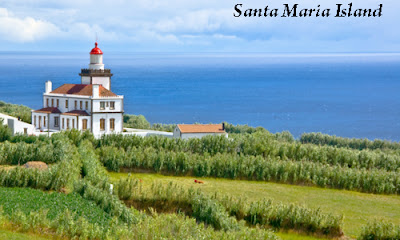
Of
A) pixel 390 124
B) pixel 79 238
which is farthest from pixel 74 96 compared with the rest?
pixel 390 124

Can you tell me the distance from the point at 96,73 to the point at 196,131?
10.8 m

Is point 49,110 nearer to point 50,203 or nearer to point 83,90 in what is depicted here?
point 83,90

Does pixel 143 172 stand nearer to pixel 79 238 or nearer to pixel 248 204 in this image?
pixel 248 204

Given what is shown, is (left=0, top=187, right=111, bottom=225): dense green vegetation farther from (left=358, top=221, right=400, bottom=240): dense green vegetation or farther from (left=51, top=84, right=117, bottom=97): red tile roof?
(left=51, top=84, right=117, bottom=97): red tile roof

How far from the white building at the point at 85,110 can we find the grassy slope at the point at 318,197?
12.9 meters

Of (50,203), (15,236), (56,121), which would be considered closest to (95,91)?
(56,121)

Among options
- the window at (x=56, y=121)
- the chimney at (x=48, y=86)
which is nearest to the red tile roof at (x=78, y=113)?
the window at (x=56, y=121)

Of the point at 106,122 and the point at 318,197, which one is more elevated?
the point at 106,122

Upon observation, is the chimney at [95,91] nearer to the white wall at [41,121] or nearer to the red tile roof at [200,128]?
the white wall at [41,121]

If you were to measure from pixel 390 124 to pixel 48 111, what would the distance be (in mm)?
78504

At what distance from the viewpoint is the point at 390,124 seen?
116 m

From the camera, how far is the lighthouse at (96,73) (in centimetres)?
5447

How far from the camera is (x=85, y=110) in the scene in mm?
51375

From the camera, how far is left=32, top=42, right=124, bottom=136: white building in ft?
167
